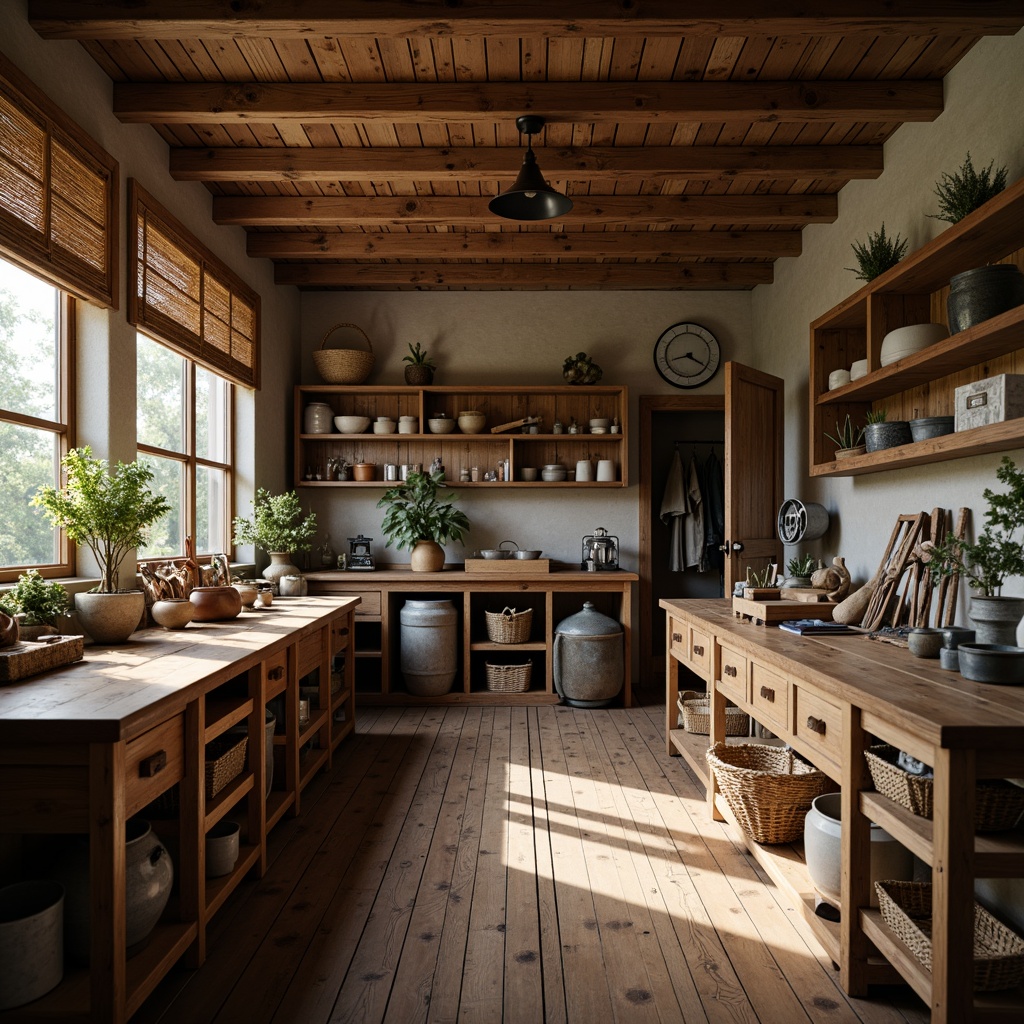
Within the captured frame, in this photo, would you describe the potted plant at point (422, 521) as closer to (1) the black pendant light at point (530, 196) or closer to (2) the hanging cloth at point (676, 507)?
(2) the hanging cloth at point (676, 507)

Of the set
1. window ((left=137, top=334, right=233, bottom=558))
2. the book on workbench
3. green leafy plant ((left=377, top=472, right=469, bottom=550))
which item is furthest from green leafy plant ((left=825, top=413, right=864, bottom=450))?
window ((left=137, top=334, right=233, bottom=558))

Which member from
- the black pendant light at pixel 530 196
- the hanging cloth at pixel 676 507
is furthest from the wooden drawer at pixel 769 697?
the hanging cloth at pixel 676 507

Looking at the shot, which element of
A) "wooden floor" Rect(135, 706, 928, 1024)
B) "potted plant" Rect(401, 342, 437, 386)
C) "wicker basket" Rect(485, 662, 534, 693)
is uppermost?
"potted plant" Rect(401, 342, 437, 386)

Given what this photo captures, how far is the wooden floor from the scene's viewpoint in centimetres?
197

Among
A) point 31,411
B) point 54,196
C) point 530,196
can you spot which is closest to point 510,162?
point 530,196

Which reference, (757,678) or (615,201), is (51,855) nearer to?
(757,678)

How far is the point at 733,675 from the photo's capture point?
3053 millimetres

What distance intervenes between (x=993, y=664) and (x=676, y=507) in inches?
172

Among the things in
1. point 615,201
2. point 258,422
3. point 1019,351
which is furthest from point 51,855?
point 615,201

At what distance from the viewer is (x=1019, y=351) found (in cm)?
257

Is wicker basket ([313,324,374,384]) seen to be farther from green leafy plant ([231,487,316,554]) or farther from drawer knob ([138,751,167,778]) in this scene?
drawer knob ([138,751,167,778])

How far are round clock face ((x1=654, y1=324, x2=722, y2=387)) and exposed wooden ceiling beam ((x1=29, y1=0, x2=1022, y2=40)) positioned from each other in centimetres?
329

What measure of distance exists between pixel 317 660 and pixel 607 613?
2823 mm

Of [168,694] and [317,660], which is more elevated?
[168,694]
